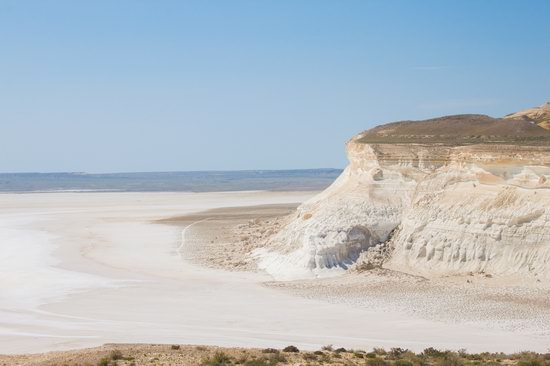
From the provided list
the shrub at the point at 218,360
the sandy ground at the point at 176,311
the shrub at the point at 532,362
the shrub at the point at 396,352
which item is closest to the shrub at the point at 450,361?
the shrub at the point at 396,352

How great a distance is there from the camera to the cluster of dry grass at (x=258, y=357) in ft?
47.4

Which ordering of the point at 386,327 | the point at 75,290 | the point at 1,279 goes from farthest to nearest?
the point at 1,279, the point at 75,290, the point at 386,327

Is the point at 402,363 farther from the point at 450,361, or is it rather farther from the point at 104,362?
the point at 104,362

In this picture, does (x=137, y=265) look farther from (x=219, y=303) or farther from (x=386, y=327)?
(x=386, y=327)

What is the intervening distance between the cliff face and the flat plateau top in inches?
4.1

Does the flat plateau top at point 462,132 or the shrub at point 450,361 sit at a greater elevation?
the flat plateau top at point 462,132

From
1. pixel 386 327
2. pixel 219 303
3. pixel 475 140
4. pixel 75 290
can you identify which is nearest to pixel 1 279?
pixel 75 290

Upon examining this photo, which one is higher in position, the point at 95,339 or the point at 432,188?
the point at 432,188

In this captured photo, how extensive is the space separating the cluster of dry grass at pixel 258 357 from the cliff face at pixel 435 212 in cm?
876

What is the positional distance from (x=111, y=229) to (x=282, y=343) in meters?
28.8

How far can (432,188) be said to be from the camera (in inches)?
1088

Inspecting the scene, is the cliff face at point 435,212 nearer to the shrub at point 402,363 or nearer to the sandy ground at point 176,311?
the sandy ground at point 176,311

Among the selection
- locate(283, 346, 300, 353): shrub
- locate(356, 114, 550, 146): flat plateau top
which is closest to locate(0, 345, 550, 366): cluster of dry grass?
locate(283, 346, 300, 353): shrub

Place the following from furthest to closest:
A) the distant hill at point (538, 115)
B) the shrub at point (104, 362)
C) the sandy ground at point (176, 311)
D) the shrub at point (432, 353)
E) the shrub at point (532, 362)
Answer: the distant hill at point (538, 115) → the sandy ground at point (176, 311) → the shrub at point (432, 353) → the shrub at point (104, 362) → the shrub at point (532, 362)
